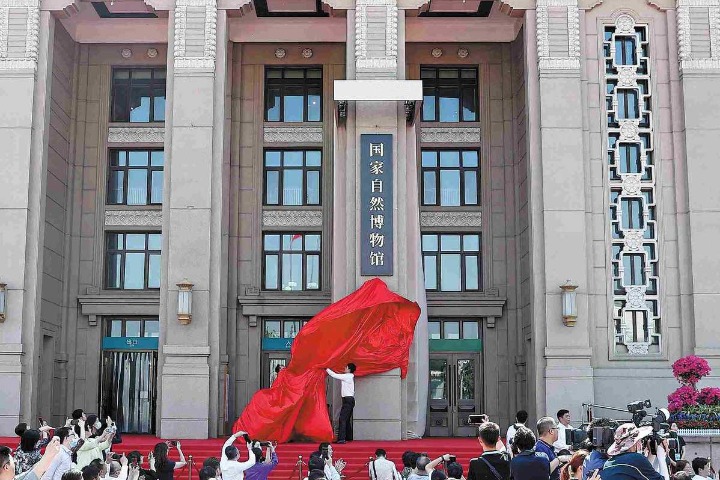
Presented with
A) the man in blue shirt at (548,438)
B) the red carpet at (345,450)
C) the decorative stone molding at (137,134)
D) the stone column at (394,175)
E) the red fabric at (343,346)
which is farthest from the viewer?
the decorative stone molding at (137,134)

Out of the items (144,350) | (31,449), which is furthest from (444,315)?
(31,449)

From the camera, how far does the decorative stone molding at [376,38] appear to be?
70.3ft

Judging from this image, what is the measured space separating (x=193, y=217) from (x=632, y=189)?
375 inches

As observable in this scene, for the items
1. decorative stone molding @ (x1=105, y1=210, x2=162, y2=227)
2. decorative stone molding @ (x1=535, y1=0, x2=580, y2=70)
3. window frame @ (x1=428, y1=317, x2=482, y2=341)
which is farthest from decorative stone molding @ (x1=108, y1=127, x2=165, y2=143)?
decorative stone molding @ (x1=535, y1=0, x2=580, y2=70)

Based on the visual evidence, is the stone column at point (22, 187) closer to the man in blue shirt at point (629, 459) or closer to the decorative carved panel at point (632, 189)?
the decorative carved panel at point (632, 189)

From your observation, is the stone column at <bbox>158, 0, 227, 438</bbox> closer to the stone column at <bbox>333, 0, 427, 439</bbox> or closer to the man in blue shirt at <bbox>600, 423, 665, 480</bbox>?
the stone column at <bbox>333, 0, 427, 439</bbox>

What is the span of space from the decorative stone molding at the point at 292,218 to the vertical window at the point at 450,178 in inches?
109

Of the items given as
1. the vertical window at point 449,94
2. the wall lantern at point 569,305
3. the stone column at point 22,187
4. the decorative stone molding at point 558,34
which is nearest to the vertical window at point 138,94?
the stone column at point 22,187

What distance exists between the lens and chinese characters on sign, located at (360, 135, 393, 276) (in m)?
20.7

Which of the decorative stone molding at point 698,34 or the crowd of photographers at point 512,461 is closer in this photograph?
the crowd of photographers at point 512,461

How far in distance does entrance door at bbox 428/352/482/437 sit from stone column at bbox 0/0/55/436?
9.28m

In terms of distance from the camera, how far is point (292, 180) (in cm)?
2509

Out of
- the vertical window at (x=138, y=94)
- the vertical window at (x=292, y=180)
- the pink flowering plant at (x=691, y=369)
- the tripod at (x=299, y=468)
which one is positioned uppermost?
the vertical window at (x=138, y=94)

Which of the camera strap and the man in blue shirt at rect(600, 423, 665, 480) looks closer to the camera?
the man in blue shirt at rect(600, 423, 665, 480)
